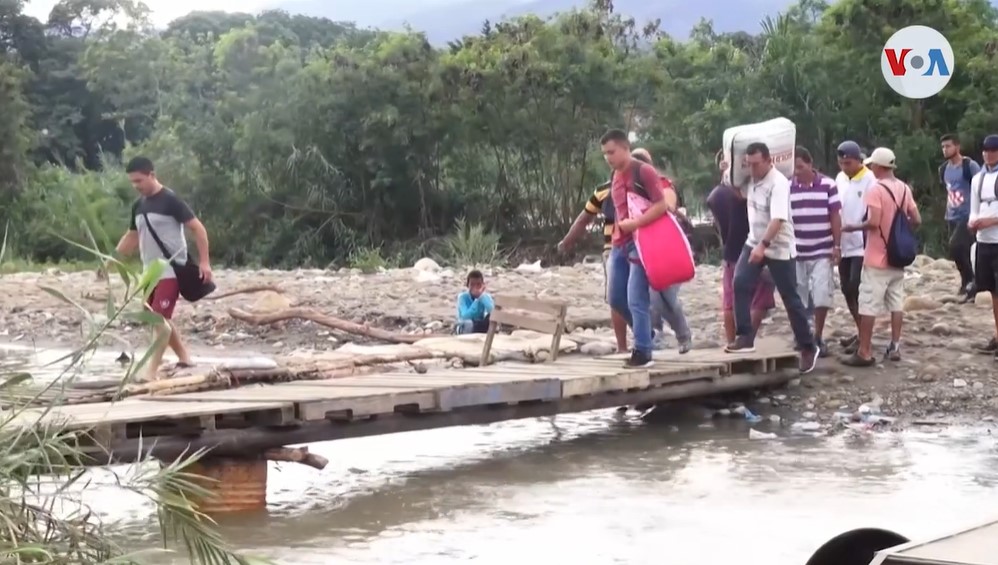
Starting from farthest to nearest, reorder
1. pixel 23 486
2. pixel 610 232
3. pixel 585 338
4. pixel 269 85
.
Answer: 1. pixel 269 85
2. pixel 585 338
3. pixel 610 232
4. pixel 23 486

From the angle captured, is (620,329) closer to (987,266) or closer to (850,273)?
(850,273)

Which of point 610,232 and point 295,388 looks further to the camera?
point 610,232

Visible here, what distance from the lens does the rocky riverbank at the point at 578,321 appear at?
997 centimetres

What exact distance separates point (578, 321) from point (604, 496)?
5.69 metres

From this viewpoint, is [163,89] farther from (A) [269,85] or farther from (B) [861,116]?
(B) [861,116]

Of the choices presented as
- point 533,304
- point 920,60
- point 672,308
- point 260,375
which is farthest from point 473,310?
point 920,60

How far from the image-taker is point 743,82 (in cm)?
2466

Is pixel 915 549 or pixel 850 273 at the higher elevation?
pixel 850 273

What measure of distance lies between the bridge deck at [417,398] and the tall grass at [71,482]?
1.55 m

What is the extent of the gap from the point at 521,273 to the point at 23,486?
1557cm

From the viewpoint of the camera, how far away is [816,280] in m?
10.3

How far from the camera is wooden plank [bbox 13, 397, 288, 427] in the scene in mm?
6488

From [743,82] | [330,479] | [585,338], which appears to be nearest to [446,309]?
[585,338]

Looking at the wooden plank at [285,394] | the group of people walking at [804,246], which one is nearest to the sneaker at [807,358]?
the group of people walking at [804,246]
